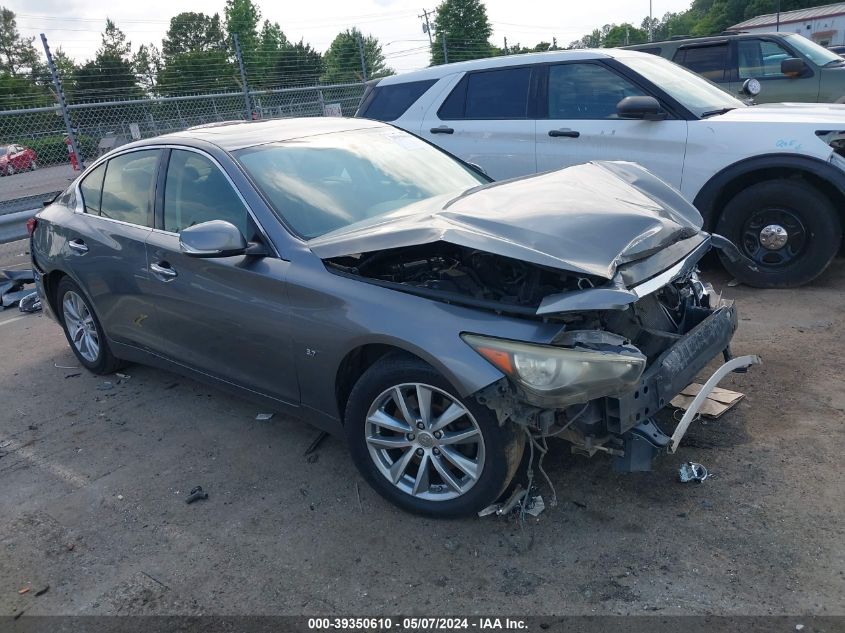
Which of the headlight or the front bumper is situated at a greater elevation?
the headlight

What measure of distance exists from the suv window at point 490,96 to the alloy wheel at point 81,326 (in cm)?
390

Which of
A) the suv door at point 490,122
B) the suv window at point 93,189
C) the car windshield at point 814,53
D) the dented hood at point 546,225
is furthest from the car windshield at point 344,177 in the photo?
the car windshield at point 814,53

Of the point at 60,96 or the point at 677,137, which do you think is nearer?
the point at 677,137

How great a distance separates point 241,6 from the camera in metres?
63.1

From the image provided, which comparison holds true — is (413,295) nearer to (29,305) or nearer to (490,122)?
(490,122)

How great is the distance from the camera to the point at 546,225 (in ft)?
9.92

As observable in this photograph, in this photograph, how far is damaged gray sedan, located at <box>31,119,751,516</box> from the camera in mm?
2742

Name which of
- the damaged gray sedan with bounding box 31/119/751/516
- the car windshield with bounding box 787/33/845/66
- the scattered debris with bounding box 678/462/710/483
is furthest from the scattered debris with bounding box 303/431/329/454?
the car windshield with bounding box 787/33/845/66

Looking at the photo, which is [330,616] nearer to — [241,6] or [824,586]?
[824,586]

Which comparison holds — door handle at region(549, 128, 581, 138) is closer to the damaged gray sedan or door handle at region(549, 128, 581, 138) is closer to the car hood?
the car hood

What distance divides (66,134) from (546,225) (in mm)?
9613

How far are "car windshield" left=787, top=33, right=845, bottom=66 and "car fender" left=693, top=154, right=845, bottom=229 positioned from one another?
5357 millimetres

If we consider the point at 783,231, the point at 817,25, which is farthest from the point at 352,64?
the point at 817,25

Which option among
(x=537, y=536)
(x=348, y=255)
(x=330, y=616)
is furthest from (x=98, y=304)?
(x=537, y=536)
